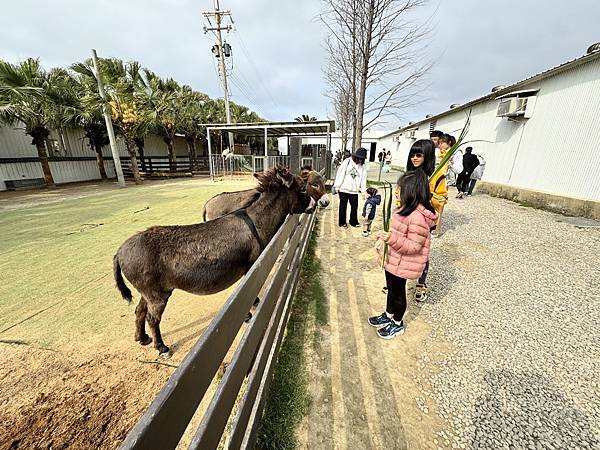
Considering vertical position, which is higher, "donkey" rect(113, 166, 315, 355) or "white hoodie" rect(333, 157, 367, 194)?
"white hoodie" rect(333, 157, 367, 194)

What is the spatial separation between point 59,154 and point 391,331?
20332mm

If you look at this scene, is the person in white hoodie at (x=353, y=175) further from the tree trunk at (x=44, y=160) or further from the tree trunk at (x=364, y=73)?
the tree trunk at (x=44, y=160)

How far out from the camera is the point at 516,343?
107 inches

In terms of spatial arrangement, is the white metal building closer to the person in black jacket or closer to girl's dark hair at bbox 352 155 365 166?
the person in black jacket

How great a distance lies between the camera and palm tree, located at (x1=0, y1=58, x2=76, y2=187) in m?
10.1

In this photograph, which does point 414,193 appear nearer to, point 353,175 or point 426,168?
point 426,168

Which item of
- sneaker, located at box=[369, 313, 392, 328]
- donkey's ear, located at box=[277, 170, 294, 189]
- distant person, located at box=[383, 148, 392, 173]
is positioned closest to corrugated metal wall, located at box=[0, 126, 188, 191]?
donkey's ear, located at box=[277, 170, 294, 189]

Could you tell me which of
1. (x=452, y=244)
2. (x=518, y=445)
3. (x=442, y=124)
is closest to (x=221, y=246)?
(x=518, y=445)

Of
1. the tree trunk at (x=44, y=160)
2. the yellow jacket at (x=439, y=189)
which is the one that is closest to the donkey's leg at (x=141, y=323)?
the yellow jacket at (x=439, y=189)

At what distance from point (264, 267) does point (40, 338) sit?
3003mm

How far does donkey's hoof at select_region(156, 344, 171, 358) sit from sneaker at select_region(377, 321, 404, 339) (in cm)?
229

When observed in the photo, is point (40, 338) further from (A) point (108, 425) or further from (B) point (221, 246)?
(B) point (221, 246)

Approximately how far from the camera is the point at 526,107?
1005cm

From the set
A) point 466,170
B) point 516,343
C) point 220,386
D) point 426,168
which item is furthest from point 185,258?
point 466,170
